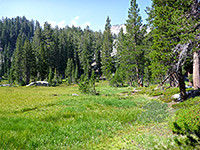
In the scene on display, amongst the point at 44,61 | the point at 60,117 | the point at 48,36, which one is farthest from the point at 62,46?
the point at 60,117

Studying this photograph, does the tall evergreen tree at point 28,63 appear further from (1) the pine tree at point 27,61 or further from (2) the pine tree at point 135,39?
(2) the pine tree at point 135,39

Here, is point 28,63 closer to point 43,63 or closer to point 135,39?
point 43,63

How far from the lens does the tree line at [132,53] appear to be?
9.89 metres

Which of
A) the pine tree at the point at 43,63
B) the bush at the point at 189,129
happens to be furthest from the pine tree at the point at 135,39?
the pine tree at the point at 43,63

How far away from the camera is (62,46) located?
295ft

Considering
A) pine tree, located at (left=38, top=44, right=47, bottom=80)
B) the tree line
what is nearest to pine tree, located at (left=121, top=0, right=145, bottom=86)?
the tree line

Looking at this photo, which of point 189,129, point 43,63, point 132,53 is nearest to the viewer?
point 189,129

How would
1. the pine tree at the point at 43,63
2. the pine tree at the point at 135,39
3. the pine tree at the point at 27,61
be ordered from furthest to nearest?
the pine tree at the point at 43,63, the pine tree at the point at 27,61, the pine tree at the point at 135,39

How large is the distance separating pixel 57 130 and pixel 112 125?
2.89 meters

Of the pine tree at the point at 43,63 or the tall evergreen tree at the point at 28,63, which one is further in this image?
the pine tree at the point at 43,63

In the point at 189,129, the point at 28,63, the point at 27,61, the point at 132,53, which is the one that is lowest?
the point at 189,129

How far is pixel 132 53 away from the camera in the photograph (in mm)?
32375

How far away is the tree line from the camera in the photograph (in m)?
9.89

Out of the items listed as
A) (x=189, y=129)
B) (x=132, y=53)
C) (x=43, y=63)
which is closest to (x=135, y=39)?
(x=132, y=53)
